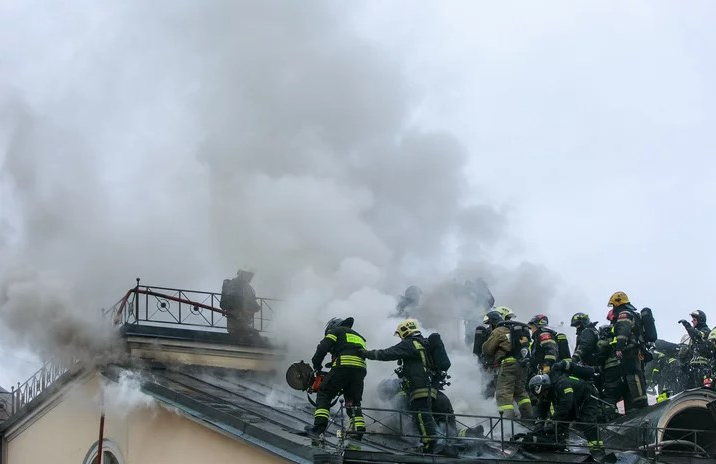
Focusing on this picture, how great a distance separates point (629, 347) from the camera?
692 inches

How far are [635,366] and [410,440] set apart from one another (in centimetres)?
438

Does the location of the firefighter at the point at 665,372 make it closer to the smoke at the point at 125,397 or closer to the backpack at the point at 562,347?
the backpack at the point at 562,347

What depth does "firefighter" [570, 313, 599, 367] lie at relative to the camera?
58.2ft

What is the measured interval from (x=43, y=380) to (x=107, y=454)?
3.57m

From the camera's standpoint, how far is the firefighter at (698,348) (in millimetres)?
19484

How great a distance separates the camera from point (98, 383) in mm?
18203

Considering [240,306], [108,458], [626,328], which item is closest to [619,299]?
[626,328]

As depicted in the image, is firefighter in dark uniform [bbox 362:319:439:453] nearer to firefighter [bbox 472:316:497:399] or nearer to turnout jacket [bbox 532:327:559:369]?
firefighter [bbox 472:316:497:399]

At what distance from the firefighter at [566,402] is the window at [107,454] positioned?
640 centimetres

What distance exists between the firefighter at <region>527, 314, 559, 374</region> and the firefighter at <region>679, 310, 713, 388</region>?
2.99 m

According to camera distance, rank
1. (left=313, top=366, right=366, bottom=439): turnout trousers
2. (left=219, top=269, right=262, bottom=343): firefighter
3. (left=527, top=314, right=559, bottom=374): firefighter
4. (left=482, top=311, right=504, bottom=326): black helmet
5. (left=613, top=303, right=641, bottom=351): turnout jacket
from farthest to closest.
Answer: (left=219, top=269, right=262, bottom=343): firefighter < (left=613, top=303, right=641, bottom=351): turnout jacket < (left=527, top=314, right=559, bottom=374): firefighter < (left=482, top=311, right=504, bottom=326): black helmet < (left=313, top=366, right=366, bottom=439): turnout trousers

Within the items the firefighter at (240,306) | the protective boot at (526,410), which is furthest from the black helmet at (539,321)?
the firefighter at (240,306)

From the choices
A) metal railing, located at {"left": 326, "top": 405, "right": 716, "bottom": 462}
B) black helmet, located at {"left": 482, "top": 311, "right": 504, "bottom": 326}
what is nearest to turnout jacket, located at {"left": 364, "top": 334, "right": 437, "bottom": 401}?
metal railing, located at {"left": 326, "top": 405, "right": 716, "bottom": 462}

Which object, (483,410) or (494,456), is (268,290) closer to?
(483,410)
